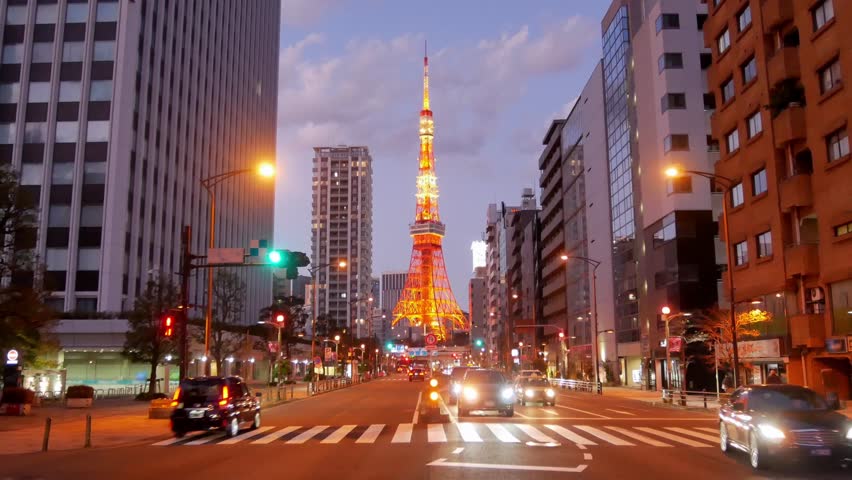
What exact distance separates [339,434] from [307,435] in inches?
37.4

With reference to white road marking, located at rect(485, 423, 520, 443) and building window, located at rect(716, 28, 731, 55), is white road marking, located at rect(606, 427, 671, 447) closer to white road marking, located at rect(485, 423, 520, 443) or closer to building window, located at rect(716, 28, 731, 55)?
white road marking, located at rect(485, 423, 520, 443)

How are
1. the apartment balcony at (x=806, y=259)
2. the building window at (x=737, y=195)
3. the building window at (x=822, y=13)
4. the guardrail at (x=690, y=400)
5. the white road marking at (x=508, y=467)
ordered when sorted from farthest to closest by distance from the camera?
the building window at (x=737, y=195)
the guardrail at (x=690, y=400)
the apartment balcony at (x=806, y=259)
the building window at (x=822, y=13)
the white road marking at (x=508, y=467)

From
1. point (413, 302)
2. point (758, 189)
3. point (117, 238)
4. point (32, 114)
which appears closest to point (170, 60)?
point (32, 114)

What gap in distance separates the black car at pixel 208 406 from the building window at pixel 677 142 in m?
47.5

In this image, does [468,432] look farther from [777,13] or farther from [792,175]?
[777,13]

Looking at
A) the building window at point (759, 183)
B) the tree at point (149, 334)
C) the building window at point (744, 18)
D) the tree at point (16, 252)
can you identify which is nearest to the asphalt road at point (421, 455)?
the tree at point (16, 252)

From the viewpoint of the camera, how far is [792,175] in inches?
1516

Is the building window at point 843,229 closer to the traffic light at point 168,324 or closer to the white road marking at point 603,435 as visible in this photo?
the white road marking at point 603,435

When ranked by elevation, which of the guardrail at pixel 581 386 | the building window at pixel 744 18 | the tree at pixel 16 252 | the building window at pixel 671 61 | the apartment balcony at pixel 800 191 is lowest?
the guardrail at pixel 581 386

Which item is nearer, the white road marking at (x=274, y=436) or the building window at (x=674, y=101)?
the white road marking at (x=274, y=436)

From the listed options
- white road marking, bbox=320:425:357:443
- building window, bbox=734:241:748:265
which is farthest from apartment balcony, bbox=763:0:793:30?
white road marking, bbox=320:425:357:443

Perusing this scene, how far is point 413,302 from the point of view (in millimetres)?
169875

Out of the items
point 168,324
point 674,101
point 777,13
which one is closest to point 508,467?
point 168,324

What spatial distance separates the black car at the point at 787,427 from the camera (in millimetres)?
13719
